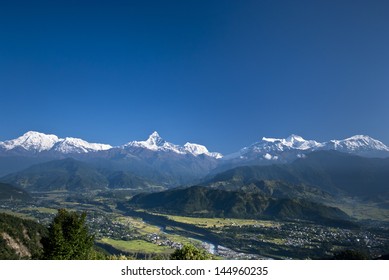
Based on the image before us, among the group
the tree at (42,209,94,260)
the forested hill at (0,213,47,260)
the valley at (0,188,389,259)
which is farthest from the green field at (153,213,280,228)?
the tree at (42,209,94,260)

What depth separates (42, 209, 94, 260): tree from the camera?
20125mm

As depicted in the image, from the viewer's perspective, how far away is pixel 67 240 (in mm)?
21391

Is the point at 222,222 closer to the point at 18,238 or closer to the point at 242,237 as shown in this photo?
the point at 242,237

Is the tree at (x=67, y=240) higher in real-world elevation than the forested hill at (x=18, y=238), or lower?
higher

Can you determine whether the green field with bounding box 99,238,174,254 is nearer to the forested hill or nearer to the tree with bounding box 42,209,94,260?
the forested hill

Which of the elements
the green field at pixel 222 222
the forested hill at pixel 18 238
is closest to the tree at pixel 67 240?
the forested hill at pixel 18 238

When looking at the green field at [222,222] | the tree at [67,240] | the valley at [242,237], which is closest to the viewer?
the tree at [67,240]

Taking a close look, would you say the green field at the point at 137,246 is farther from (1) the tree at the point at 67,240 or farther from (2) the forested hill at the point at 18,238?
(1) the tree at the point at 67,240

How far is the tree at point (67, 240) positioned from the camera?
20125 mm

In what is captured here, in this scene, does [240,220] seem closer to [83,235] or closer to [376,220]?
[376,220]

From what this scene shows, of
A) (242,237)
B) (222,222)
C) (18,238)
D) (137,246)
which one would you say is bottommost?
(137,246)

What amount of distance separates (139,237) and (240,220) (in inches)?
2547

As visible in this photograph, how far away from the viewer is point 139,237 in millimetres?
101250

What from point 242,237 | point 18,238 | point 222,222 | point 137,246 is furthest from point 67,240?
point 222,222
